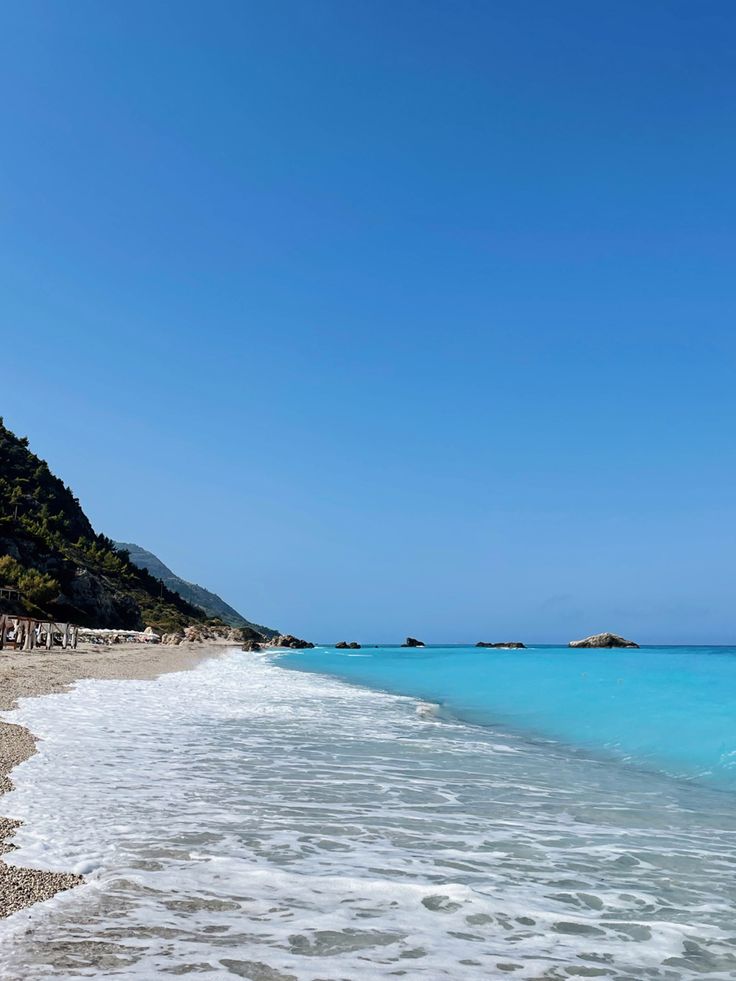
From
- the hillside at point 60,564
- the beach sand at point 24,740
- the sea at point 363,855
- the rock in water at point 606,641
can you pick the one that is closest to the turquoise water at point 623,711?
the sea at point 363,855

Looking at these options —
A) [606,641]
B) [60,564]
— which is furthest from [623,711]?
[606,641]

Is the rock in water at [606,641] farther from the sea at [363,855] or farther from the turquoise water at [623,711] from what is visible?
the sea at [363,855]

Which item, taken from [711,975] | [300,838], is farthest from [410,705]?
[711,975]

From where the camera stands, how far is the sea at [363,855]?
4.26 metres

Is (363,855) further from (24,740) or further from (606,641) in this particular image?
(606,641)

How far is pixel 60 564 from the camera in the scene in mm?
84688

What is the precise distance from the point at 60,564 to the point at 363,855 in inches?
3454

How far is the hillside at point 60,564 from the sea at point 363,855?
194ft

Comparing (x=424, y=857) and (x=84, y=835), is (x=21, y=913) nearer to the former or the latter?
(x=84, y=835)

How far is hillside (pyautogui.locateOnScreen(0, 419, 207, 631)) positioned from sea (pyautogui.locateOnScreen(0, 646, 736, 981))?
5921cm

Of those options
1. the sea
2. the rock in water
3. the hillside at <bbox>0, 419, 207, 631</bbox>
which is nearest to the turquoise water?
the sea

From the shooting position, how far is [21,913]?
4.46 m

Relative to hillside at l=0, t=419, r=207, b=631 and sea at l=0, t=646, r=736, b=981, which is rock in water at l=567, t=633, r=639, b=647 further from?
sea at l=0, t=646, r=736, b=981

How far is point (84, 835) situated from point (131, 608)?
10209 cm
